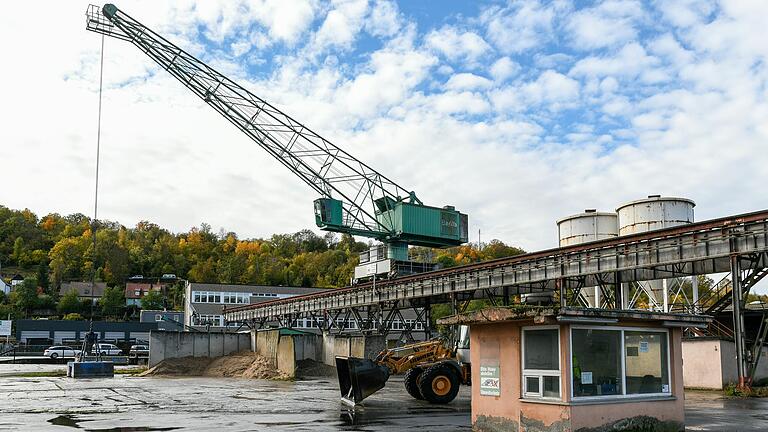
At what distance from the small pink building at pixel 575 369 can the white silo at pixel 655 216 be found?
27.0 meters

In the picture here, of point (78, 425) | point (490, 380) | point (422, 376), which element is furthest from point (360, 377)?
point (78, 425)

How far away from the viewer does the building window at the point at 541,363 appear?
43.3 feet

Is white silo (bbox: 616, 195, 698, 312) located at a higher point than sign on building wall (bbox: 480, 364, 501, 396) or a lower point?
higher

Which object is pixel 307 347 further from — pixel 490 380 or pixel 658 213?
pixel 490 380

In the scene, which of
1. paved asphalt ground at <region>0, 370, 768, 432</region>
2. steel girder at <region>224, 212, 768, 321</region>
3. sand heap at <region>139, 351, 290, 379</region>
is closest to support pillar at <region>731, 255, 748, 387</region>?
steel girder at <region>224, 212, 768, 321</region>

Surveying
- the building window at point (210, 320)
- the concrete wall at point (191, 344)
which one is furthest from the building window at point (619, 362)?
the building window at point (210, 320)

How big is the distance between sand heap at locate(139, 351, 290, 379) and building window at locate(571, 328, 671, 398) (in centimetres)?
2902

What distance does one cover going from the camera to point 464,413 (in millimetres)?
19281

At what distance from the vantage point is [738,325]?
26094mm

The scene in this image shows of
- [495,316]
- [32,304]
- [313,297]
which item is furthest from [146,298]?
[495,316]

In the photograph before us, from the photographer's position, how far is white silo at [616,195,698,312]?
135 ft

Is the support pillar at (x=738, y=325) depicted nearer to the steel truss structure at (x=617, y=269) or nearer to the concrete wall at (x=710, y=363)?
the steel truss structure at (x=617, y=269)

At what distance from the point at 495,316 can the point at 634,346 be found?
9.62ft

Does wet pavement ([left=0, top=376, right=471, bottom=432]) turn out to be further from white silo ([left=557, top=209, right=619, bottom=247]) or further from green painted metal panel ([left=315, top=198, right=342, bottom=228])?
green painted metal panel ([left=315, top=198, right=342, bottom=228])
